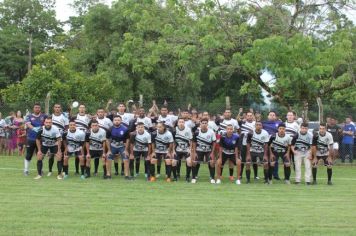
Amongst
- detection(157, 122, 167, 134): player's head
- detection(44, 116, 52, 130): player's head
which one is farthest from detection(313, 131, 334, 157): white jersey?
detection(44, 116, 52, 130): player's head

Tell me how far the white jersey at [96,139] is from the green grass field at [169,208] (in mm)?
1227

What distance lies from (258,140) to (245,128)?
1.60m

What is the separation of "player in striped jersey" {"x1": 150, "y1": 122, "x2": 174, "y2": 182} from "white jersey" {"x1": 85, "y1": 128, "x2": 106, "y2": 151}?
1.46 metres

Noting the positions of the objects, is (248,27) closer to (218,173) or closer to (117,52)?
(218,173)

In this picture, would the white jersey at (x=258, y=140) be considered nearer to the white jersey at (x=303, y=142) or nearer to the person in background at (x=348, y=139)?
the white jersey at (x=303, y=142)

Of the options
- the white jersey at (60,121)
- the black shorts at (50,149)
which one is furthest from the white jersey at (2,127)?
the black shorts at (50,149)

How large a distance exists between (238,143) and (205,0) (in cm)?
874

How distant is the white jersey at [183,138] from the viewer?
1612 cm

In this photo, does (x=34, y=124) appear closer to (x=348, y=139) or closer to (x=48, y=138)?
(x=48, y=138)

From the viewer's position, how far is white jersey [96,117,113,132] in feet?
54.6

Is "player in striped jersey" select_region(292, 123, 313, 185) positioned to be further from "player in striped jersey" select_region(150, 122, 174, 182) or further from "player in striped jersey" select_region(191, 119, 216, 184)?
"player in striped jersey" select_region(150, 122, 174, 182)

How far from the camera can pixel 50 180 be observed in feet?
48.9

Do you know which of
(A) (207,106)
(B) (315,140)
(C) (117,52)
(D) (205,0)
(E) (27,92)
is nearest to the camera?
(B) (315,140)

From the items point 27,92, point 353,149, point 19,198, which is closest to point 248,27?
point 353,149
